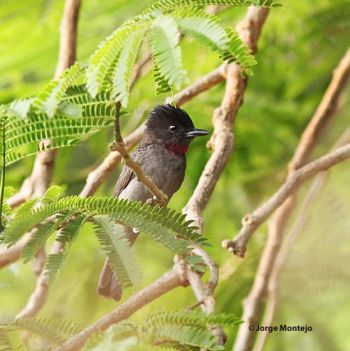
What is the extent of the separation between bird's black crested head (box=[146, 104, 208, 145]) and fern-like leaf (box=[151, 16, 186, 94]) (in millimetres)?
→ 2693

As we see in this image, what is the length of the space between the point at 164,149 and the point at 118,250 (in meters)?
2.58

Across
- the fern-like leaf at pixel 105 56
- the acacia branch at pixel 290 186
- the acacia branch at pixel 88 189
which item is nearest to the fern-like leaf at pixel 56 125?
the fern-like leaf at pixel 105 56

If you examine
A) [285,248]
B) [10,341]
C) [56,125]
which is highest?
[56,125]

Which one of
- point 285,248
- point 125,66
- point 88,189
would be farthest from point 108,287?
point 125,66

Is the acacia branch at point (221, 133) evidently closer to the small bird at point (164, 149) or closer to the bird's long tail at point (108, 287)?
the small bird at point (164, 149)

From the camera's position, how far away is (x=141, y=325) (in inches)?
94.6

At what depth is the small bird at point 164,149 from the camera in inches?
197

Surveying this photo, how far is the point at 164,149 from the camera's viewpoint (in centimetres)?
521

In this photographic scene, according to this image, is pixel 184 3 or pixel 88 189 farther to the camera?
pixel 88 189

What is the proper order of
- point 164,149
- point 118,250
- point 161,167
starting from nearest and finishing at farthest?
point 118,250, point 161,167, point 164,149

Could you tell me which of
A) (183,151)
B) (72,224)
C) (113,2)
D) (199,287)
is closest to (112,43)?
(72,224)

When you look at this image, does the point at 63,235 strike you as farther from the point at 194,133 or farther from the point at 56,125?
the point at 194,133

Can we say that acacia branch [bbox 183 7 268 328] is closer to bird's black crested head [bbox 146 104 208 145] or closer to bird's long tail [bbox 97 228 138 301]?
bird's black crested head [bbox 146 104 208 145]

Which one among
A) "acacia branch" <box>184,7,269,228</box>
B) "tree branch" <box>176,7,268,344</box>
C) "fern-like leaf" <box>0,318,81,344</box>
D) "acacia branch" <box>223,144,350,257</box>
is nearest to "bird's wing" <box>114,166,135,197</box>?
"tree branch" <box>176,7,268,344</box>
